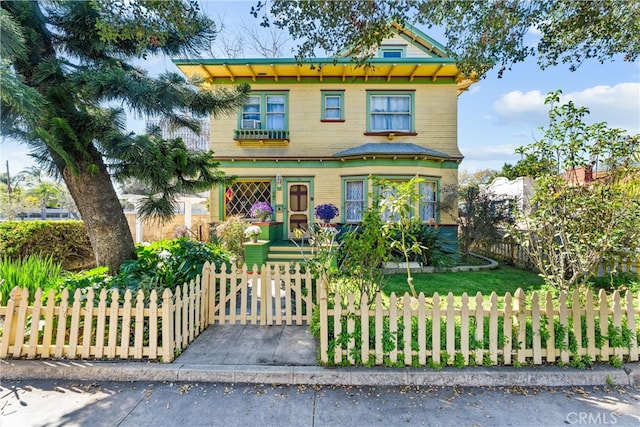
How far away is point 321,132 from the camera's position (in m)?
11.3

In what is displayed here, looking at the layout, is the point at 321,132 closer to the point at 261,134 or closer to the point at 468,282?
the point at 261,134

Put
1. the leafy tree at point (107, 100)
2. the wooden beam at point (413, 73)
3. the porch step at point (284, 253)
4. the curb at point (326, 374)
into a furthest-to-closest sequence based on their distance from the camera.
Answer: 1. the wooden beam at point (413, 73)
2. the porch step at point (284, 253)
3. the leafy tree at point (107, 100)
4. the curb at point (326, 374)

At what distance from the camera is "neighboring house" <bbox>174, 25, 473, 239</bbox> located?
→ 428 inches

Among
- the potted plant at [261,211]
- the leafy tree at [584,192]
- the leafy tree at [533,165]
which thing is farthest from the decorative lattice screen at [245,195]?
the leafy tree at [584,192]

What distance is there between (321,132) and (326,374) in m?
9.42

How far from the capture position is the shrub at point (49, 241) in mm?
7645

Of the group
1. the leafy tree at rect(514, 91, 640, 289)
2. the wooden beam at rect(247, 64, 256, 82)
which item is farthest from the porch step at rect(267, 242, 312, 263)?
the wooden beam at rect(247, 64, 256, 82)

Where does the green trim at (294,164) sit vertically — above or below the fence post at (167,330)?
above

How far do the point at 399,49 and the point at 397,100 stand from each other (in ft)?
8.08

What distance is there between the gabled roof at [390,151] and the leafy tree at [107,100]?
589 centimetres

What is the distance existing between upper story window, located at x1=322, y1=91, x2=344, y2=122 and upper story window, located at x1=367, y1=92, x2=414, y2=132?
1074mm

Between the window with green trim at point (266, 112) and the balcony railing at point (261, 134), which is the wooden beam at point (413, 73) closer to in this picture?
the window with green trim at point (266, 112)

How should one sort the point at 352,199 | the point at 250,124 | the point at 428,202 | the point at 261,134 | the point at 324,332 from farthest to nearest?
the point at 250,124
the point at 261,134
the point at 352,199
the point at 428,202
the point at 324,332

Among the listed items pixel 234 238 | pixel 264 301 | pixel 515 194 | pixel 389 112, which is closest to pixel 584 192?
pixel 264 301
